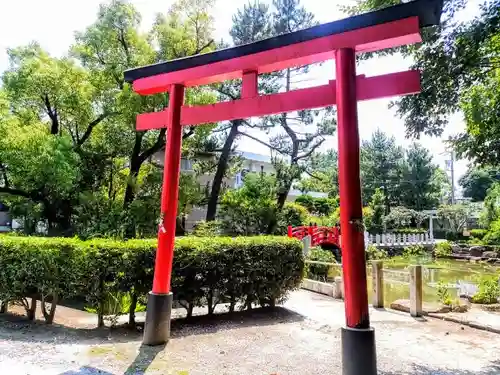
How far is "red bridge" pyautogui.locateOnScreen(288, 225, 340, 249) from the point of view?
18.3 metres

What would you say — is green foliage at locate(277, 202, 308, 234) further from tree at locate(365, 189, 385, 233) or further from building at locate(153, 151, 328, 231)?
tree at locate(365, 189, 385, 233)

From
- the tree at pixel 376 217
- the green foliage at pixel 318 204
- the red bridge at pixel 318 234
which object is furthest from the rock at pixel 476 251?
the red bridge at pixel 318 234

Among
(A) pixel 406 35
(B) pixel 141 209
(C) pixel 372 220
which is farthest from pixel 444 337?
(C) pixel 372 220

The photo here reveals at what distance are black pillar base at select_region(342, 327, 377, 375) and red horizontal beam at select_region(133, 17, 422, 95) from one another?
110 inches

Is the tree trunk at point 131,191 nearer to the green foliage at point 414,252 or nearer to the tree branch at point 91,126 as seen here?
the tree branch at point 91,126

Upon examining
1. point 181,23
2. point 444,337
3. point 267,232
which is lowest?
point 444,337

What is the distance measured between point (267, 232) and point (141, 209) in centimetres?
688

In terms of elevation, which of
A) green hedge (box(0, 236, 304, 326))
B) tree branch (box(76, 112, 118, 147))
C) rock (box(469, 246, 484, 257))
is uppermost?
tree branch (box(76, 112, 118, 147))

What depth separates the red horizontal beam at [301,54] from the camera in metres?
3.77

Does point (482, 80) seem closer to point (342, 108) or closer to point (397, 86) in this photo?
point (397, 86)

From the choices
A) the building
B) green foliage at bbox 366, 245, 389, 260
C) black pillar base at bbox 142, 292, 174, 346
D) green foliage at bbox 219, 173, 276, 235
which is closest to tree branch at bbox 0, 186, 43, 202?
green foliage at bbox 219, 173, 276, 235

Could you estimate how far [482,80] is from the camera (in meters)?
5.79

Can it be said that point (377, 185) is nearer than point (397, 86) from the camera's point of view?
No

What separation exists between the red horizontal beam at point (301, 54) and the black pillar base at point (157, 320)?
2.97 m
